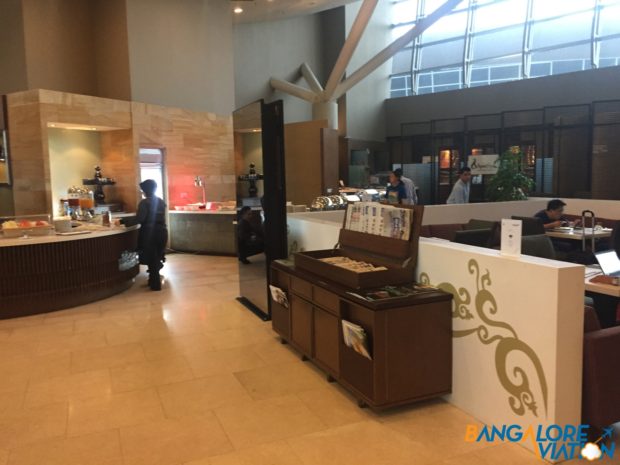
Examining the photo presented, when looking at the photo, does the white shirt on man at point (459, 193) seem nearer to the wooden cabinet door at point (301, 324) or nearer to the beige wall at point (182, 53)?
the wooden cabinet door at point (301, 324)

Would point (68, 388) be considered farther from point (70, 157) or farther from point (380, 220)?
point (70, 157)

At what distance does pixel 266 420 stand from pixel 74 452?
110 centimetres

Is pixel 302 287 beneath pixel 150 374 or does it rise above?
above

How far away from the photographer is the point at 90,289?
21.2 feet

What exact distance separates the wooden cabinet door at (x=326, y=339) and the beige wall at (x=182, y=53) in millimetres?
7890

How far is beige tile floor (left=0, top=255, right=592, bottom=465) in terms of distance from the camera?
2.86m

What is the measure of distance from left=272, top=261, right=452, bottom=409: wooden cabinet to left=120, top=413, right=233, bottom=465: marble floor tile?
0.91 meters

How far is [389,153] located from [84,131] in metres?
11.5

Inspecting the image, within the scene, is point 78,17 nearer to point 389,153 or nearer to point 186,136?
point 186,136

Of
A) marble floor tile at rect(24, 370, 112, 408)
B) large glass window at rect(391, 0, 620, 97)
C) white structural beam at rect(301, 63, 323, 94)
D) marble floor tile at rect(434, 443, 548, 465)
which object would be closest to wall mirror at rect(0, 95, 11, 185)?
marble floor tile at rect(24, 370, 112, 408)

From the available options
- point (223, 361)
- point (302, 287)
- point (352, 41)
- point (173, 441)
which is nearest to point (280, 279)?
point (302, 287)

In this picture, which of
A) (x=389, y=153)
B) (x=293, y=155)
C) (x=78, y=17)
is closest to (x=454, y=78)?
(x=389, y=153)

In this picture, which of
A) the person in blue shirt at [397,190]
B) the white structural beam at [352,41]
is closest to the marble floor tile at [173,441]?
the person in blue shirt at [397,190]

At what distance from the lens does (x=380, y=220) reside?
3889mm
